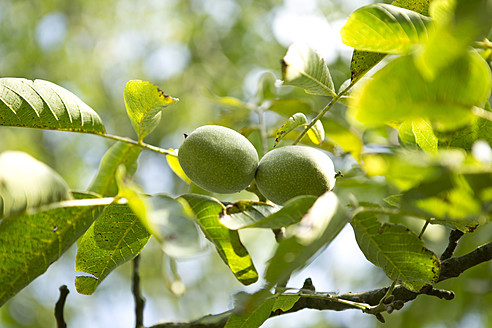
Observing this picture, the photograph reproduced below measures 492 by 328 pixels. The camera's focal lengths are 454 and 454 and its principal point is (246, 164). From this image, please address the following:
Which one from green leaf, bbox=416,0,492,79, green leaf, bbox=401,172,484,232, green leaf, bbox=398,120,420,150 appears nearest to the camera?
green leaf, bbox=416,0,492,79

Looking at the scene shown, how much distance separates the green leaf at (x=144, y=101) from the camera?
1.12 metres

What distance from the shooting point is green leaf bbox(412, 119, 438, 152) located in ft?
3.53

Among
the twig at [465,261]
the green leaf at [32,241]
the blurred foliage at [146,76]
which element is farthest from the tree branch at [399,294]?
the blurred foliage at [146,76]

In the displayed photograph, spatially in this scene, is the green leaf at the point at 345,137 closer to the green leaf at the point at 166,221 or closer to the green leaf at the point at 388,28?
the green leaf at the point at 388,28

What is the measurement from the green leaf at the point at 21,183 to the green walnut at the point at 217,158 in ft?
1.39

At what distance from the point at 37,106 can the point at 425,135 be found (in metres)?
0.94

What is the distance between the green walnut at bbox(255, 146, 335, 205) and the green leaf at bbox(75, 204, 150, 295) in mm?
345

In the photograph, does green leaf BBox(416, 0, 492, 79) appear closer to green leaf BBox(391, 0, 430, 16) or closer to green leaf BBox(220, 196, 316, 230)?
green leaf BBox(220, 196, 316, 230)

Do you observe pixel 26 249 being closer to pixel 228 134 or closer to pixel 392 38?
pixel 228 134

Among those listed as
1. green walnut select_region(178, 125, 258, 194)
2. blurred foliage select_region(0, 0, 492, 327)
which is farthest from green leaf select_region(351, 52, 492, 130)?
blurred foliage select_region(0, 0, 492, 327)

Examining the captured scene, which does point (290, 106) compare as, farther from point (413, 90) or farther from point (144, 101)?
point (413, 90)

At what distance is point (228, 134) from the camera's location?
1.20 meters

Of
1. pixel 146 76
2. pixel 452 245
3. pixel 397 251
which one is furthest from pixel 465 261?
pixel 146 76

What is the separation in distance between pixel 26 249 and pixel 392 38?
2.75 feet
